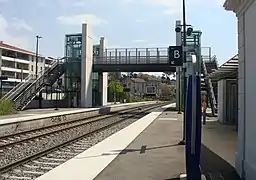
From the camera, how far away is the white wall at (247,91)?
7.53 meters

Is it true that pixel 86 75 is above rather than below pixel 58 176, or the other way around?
above

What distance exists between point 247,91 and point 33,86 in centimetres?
3899

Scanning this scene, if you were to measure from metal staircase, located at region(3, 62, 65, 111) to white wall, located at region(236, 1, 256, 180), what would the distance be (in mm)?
32331

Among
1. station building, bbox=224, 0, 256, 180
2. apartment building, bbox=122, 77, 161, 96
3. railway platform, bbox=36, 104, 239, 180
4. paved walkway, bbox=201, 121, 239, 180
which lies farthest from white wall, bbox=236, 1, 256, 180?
apartment building, bbox=122, 77, 161, 96

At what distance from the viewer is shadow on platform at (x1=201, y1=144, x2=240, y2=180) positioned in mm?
8500

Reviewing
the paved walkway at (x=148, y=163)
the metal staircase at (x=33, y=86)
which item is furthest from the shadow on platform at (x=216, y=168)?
the metal staircase at (x=33, y=86)

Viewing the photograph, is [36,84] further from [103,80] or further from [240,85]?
[240,85]

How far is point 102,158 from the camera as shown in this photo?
11320 millimetres

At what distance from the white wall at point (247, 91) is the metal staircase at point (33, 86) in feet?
106

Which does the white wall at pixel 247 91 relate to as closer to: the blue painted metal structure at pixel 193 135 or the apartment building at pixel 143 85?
the blue painted metal structure at pixel 193 135

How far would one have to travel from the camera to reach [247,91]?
8133mm

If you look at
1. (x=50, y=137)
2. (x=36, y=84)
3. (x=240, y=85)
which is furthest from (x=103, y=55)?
(x=240, y=85)

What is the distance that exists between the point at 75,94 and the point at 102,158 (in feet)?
142

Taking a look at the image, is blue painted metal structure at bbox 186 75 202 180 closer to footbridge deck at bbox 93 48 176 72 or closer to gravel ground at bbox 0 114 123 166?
gravel ground at bbox 0 114 123 166
